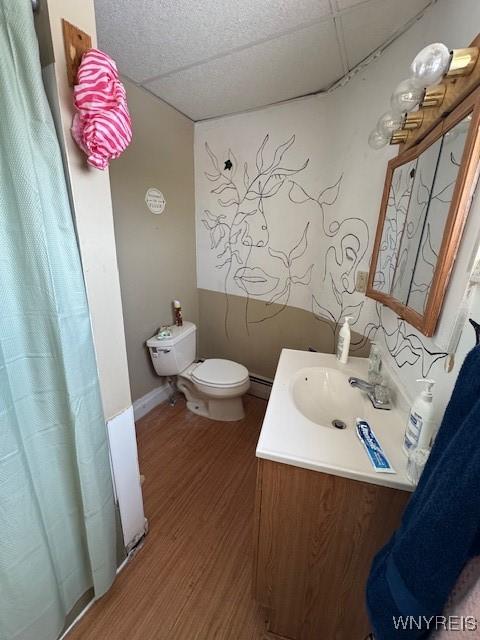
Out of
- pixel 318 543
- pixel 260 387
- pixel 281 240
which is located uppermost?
pixel 281 240

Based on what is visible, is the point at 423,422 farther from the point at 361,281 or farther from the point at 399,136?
the point at 399,136

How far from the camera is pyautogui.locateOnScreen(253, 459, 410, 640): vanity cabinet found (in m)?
0.73

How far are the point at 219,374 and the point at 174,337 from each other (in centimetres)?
46

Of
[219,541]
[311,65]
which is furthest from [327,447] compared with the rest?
[311,65]

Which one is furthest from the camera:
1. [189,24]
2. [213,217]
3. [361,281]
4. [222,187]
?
[213,217]

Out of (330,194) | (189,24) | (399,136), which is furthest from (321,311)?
(189,24)

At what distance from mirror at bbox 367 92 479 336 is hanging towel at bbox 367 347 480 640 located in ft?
1.37

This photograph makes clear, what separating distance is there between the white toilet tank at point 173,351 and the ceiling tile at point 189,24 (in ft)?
5.56

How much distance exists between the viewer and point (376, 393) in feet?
3.45

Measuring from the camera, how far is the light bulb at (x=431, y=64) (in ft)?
2.20

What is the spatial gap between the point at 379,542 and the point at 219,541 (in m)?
0.89

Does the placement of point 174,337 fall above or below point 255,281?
below

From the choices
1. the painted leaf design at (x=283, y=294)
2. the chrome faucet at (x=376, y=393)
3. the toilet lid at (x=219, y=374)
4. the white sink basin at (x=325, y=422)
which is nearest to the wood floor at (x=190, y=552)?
the toilet lid at (x=219, y=374)

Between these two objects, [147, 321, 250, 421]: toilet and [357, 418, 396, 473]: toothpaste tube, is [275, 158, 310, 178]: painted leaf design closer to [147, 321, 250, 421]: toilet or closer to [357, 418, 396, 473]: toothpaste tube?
[147, 321, 250, 421]: toilet
